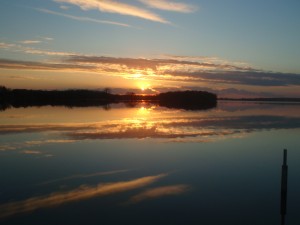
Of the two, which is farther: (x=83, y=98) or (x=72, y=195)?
(x=83, y=98)

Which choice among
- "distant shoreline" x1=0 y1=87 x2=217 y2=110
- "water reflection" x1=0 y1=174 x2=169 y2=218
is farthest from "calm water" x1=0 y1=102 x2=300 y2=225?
"distant shoreline" x1=0 y1=87 x2=217 y2=110

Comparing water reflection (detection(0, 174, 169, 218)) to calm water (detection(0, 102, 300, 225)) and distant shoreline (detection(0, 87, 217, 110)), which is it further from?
distant shoreline (detection(0, 87, 217, 110))

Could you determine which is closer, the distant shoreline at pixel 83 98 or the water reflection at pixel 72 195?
the water reflection at pixel 72 195

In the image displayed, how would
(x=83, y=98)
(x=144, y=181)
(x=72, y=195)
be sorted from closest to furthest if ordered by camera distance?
(x=72, y=195) < (x=144, y=181) < (x=83, y=98)

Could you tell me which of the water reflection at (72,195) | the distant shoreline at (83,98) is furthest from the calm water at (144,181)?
the distant shoreline at (83,98)

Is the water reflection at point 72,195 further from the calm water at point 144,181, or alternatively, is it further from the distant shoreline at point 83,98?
the distant shoreline at point 83,98

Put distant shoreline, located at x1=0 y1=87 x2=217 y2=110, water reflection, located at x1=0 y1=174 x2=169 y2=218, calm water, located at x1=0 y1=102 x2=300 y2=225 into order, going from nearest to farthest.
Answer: calm water, located at x1=0 y1=102 x2=300 y2=225 → water reflection, located at x1=0 y1=174 x2=169 y2=218 → distant shoreline, located at x1=0 y1=87 x2=217 y2=110

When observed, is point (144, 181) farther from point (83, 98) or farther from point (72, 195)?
point (83, 98)

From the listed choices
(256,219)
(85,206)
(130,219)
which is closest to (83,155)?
(85,206)

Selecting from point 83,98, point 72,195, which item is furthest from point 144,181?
point 83,98

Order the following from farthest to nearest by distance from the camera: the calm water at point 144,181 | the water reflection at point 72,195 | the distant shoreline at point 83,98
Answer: the distant shoreline at point 83,98 → the water reflection at point 72,195 → the calm water at point 144,181

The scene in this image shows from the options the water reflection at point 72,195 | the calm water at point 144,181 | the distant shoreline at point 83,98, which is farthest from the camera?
the distant shoreline at point 83,98

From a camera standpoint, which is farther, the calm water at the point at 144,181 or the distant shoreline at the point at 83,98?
the distant shoreline at the point at 83,98

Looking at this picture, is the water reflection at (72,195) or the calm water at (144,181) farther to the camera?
the water reflection at (72,195)
